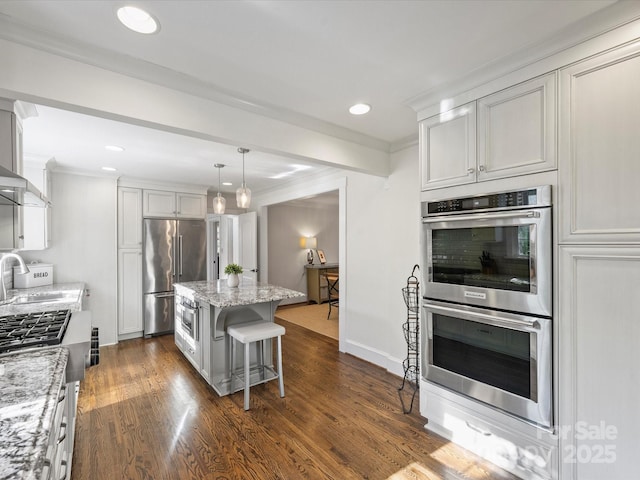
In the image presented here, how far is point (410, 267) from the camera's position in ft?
9.98

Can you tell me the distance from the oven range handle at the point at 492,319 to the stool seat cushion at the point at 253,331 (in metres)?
1.41

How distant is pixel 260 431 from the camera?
2244mm

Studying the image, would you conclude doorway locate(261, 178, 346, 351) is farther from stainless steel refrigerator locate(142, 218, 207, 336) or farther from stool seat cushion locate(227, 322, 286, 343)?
stool seat cushion locate(227, 322, 286, 343)

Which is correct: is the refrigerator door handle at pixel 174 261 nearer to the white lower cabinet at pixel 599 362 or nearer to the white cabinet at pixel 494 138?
Answer: the white cabinet at pixel 494 138

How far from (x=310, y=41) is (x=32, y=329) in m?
2.14

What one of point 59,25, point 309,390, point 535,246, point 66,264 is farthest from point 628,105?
point 66,264

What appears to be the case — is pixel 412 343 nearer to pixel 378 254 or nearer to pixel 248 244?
pixel 378 254

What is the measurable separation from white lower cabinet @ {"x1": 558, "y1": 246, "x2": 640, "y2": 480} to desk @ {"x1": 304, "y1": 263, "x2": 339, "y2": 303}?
17.9ft

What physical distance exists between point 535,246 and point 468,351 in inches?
30.7

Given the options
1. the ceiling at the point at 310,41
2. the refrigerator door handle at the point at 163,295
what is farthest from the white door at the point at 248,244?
the ceiling at the point at 310,41

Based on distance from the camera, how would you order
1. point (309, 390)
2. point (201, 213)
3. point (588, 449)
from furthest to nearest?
point (201, 213) < point (309, 390) < point (588, 449)

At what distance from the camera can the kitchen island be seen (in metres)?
2.83

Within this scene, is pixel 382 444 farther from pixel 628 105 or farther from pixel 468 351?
pixel 628 105

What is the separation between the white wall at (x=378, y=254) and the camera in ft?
10.1
